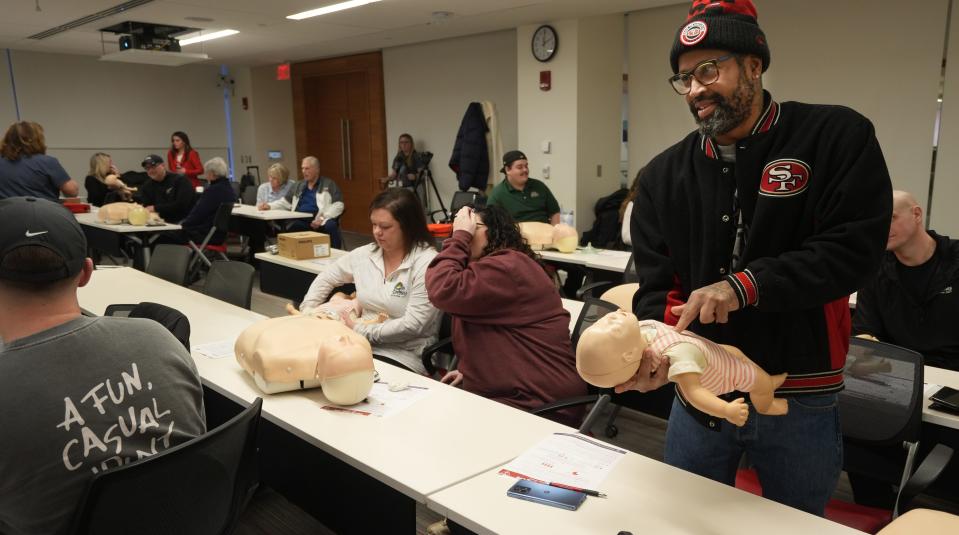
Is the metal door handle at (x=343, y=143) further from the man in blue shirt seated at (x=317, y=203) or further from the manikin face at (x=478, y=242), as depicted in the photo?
the manikin face at (x=478, y=242)

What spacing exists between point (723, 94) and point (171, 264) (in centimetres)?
364

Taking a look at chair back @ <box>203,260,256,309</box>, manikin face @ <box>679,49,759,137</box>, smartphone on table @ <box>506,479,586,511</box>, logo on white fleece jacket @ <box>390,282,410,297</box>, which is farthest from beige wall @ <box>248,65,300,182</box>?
manikin face @ <box>679,49,759,137</box>

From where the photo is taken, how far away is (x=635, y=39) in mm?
6871

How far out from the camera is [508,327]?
2.32 m

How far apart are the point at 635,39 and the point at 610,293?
4699 mm

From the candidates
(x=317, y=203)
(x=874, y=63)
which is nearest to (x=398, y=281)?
(x=317, y=203)

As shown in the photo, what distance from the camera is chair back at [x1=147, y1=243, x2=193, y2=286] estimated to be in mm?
3941

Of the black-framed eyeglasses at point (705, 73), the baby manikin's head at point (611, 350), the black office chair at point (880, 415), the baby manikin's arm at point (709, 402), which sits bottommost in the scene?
the black office chair at point (880, 415)

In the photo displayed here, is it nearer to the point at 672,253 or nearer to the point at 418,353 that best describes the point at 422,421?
the point at 672,253

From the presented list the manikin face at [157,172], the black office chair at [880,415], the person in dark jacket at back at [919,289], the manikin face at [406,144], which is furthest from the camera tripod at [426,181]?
the black office chair at [880,415]

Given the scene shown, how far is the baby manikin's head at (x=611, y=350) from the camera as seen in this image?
116 cm

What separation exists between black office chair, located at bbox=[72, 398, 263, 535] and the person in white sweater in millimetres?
1201

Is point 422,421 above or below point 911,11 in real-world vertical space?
below

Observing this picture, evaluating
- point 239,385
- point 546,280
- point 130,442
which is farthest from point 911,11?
point 130,442
